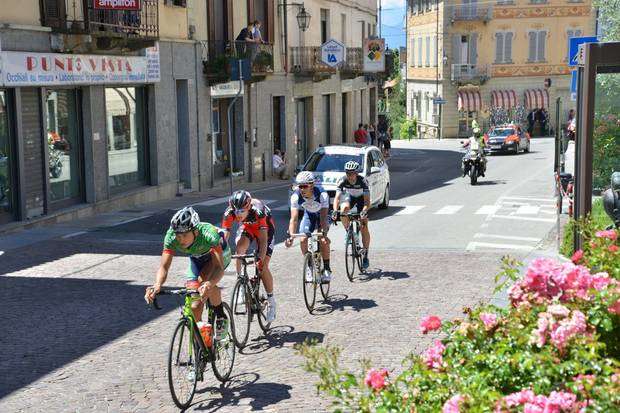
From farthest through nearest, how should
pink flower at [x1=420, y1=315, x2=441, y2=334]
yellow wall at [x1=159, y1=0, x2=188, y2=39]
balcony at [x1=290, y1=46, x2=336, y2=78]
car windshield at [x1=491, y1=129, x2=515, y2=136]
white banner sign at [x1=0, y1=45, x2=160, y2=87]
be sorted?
car windshield at [x1=491, y1=129, x2=515, y2=136] → balcony at [x1=290, y1=46, x2=336, y2=78] → yellow wall at [x1=159, y1=0, x2=188, y2=39] → white banner sign at [x1=0, y1=45, x2=160, y2=87] → pink flower at [x1=420, y1=315, x2=441, y2=334]

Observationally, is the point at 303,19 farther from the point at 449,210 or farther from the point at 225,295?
the point at 225,295

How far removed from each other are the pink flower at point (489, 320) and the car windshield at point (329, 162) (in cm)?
1735

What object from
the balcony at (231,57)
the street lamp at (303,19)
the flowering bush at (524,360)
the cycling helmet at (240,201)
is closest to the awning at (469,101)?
the street lamp at (303,19)

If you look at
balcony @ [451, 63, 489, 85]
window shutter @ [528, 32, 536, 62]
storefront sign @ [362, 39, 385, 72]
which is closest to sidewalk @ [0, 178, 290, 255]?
storefront sign @ [362, 39, 385, 72]

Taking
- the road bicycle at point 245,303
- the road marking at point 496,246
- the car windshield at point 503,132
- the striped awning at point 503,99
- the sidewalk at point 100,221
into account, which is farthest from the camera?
the striped awning at point 503,99

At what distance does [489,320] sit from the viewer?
17.0ft

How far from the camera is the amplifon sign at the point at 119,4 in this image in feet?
68.5

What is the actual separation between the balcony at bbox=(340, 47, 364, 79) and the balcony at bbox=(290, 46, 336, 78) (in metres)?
6.05

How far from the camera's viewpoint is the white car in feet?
72.8

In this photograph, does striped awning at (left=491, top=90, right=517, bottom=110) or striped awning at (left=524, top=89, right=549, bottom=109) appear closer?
striped awning at (left=491, top=90, right=517, bottom=110)

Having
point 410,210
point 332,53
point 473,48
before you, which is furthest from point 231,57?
point 473,48

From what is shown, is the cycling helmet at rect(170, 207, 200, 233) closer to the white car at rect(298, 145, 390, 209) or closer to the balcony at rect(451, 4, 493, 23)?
the white car at rect(298, 145, 390, 209)

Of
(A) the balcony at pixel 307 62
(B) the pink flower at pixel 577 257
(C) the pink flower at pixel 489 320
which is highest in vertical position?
(A) the balcony at pixel 307 62

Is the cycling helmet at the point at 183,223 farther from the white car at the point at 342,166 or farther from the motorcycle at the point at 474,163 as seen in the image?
the motorcycle at the point at 474,163
